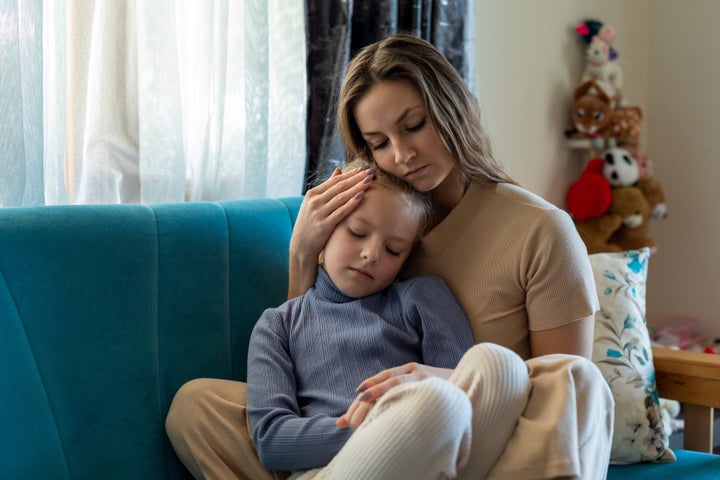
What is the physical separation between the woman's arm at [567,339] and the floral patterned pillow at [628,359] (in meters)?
0.29

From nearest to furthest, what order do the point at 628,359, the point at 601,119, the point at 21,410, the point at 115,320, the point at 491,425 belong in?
1. the point at 491,425
2. the point at 21,410
3. the point at 115,320
4. the point at 628,359
5. the point at 601,119

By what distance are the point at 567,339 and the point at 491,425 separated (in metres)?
0.38

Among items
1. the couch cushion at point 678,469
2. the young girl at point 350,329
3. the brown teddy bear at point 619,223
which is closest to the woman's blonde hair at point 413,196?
the young girl at point 350,329

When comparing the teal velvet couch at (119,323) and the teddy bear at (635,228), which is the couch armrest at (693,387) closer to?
the teal velvet couch at (119,323)

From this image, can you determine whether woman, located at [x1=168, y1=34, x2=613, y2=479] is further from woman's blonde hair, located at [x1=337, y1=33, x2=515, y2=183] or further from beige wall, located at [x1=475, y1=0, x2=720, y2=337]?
beige wall, located at [x1=475, y1=0, x2=720, y2=337]

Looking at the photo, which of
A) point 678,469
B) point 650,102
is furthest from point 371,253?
point 650,102

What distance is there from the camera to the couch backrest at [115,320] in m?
1.26

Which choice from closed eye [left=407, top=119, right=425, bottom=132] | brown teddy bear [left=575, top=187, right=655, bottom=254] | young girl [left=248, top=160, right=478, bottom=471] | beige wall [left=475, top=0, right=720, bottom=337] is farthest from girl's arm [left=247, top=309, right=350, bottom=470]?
brown teddy bear [left=575, top=187, right=655, bottom=254]

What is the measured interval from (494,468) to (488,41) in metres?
1.94

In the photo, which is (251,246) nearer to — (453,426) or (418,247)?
(418,247)

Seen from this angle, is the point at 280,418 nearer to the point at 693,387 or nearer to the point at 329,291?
the point at 329,291

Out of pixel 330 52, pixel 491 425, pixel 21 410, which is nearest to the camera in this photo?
pixel 491 425

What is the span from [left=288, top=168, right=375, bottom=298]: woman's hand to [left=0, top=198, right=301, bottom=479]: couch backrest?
8 centimetres

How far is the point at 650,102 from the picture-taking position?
338 centimetres
